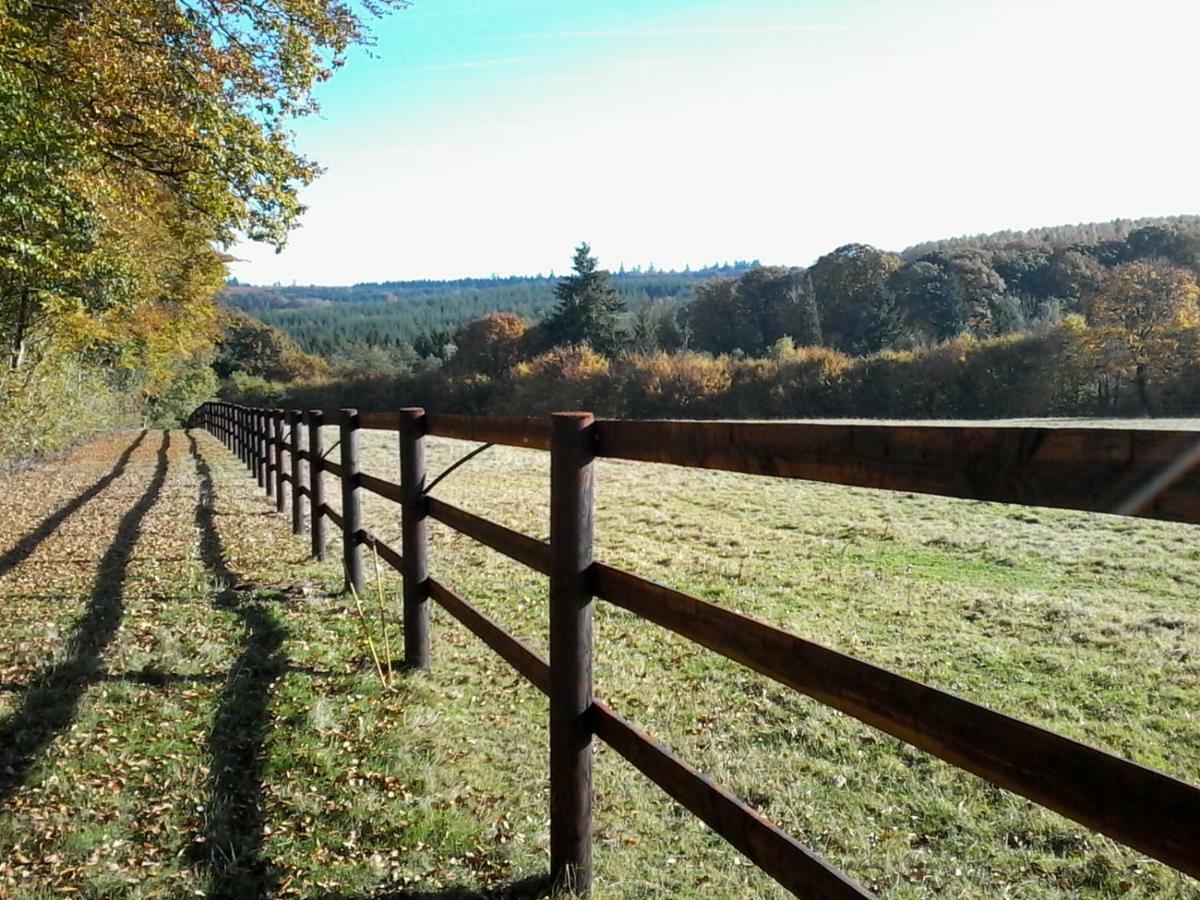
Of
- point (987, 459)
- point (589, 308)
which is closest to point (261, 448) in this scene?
point (987, 459)

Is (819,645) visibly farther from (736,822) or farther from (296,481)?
(296,481)

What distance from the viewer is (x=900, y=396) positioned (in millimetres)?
41656

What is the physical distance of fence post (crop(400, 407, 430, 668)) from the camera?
495 cm

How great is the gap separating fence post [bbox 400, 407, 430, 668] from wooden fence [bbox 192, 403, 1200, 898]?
0.97m

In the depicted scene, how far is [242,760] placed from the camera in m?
3.84

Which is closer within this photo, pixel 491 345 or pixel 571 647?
pixel 571 647

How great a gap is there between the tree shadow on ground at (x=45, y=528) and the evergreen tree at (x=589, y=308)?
5079 cm

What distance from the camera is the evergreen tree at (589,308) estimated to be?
66188 millimetres

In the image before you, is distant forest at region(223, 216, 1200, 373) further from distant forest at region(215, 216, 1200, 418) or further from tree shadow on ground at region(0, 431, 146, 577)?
tree shadow on ground at region(0, 431, 146, 577)

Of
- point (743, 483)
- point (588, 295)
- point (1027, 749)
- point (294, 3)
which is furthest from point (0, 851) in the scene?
point (588, 295)

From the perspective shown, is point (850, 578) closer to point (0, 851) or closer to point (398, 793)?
point (398, 793)

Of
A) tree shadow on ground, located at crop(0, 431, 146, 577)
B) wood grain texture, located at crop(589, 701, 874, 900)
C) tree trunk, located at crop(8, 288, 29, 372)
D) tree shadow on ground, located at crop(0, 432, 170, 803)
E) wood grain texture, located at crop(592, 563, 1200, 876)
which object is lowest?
tree shadow on ground, located at crop(0, 431, 146, 577)

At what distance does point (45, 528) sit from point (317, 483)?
4833 millimetres

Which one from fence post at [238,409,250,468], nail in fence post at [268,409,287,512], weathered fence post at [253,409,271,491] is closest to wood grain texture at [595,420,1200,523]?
nail in fence post at [268,409,287,512]
